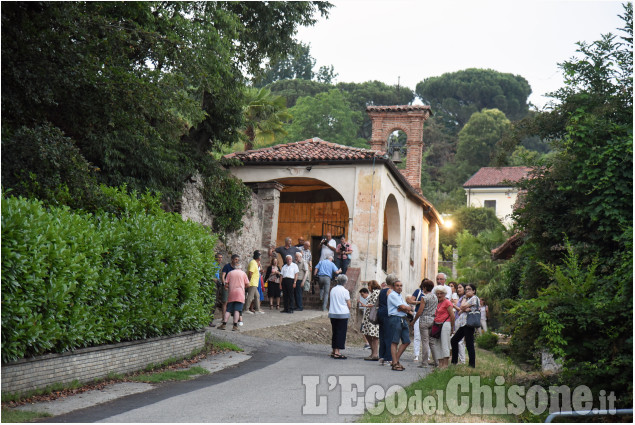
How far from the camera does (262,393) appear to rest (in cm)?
891

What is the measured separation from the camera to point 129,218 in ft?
36.9

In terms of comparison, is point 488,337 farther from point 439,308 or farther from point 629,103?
point 629,103

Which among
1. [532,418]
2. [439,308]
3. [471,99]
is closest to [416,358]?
[439,308]

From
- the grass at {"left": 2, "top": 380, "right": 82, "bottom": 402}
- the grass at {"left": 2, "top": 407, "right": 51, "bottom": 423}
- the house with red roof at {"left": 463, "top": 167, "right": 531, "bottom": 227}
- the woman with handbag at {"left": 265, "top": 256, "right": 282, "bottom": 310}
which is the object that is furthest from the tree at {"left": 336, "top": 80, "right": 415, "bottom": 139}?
the grass at {"left": 2, "top": 407, "right": 51, "bottom": 423}

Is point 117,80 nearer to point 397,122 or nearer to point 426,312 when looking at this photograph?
point 426,312

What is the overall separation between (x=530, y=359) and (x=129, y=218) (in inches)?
255

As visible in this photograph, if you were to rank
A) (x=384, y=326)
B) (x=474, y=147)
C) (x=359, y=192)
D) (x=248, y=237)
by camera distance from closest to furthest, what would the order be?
(x=384, y=326)
(x=248, y=237)
(x=359, y=192)
(x=474, y=147)

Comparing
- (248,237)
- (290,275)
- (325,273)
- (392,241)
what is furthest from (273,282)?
(392,241)

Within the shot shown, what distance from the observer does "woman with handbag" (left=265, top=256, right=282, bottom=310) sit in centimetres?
1956

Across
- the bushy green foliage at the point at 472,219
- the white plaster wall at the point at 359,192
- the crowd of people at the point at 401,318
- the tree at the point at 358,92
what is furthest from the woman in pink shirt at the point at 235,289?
the tree at the point at 358,92

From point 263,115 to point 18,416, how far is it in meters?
18.6

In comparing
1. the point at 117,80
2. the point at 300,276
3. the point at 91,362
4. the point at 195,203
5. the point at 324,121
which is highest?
the point at 324,121

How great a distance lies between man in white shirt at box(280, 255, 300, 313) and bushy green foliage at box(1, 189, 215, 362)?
5560mm

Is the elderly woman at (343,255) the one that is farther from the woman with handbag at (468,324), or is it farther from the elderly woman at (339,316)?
the woman with handbag at (468,324)
